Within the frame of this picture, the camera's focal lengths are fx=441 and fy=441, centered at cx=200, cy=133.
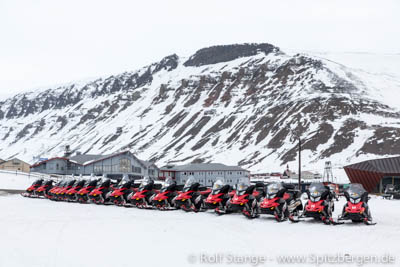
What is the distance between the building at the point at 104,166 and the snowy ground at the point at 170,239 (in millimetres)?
58530

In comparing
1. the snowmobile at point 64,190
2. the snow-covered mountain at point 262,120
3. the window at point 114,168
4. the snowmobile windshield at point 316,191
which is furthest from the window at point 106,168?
the snowmobile windshield at point 316,191

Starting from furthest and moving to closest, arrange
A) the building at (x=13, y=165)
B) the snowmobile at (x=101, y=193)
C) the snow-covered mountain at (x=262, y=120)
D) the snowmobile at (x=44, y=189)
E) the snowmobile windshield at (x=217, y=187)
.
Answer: the snow-covered mountain at (x=262, y=120), the building at (x=13, y=165), the snowmobile at (x=44, y=189), the snowmobile at (x=101, y=193), the snowmobile windshield at (x=217, y=187)

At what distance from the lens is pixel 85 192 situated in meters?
28.3

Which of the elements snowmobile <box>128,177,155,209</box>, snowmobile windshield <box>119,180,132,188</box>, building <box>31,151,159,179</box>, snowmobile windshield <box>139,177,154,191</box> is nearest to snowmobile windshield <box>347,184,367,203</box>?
snowmobile <box>128,177,155,209</box>

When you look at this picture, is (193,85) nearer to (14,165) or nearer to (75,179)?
(14,165)

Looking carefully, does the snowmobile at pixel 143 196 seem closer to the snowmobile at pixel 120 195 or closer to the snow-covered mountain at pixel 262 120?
the snowmobile at pixel 120 195

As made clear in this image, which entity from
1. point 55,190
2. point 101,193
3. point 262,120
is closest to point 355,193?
point 101,193

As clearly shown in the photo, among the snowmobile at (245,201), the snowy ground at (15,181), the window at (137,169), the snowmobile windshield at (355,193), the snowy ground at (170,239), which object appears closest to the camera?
the snowy ground at (170,239)

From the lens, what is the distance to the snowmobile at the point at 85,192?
28.3 metres

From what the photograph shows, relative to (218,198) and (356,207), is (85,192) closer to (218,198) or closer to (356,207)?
(218,198)

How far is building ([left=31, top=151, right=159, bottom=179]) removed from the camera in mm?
78000

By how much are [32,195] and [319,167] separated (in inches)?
2750

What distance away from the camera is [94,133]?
187125 millimetres

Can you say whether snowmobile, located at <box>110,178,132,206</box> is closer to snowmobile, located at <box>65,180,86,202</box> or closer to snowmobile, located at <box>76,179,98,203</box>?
snowmobile, located at <box>76,179,98,203</box>
